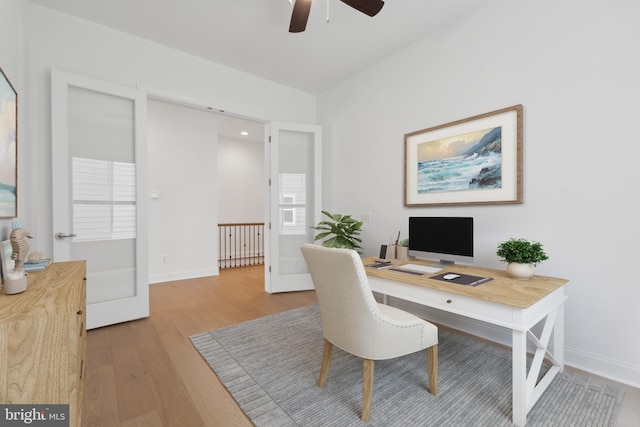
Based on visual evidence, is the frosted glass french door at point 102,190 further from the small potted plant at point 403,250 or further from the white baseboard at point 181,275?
the small potted plant at point 403,250

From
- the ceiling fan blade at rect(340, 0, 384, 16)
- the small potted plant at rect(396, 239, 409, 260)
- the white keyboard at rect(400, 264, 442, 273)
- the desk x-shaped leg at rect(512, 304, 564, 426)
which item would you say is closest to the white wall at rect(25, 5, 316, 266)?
the ceiling fan blade at rect(340, 0, 384, 16)

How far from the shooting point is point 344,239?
3.44 meters

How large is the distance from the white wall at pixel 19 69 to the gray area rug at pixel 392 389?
1.77 meters

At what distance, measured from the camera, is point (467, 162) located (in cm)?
262

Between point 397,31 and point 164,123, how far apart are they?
379 centimetres

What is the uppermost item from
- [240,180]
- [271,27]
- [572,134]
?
[271,27]

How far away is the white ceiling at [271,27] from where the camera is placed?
99.6 inches

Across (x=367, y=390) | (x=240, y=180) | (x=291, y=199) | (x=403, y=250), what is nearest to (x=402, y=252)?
(x=403, y=250)

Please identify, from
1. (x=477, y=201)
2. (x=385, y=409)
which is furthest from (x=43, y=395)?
(x=477, y=201)

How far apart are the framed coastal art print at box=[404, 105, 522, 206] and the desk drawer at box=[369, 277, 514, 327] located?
44.2 inches

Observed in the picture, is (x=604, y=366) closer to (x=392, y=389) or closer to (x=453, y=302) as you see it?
(x=453, y=302)

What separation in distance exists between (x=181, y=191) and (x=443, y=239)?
4.22 meters

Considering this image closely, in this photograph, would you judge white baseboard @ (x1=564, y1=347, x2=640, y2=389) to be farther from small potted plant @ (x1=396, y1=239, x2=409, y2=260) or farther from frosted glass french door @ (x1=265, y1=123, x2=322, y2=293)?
frosted glass french door @ (x1=265, y1=123, x2=322, y2=293)

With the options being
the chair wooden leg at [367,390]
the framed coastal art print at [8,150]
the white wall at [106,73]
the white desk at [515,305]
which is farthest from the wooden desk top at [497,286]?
the white wall at [106,73]
